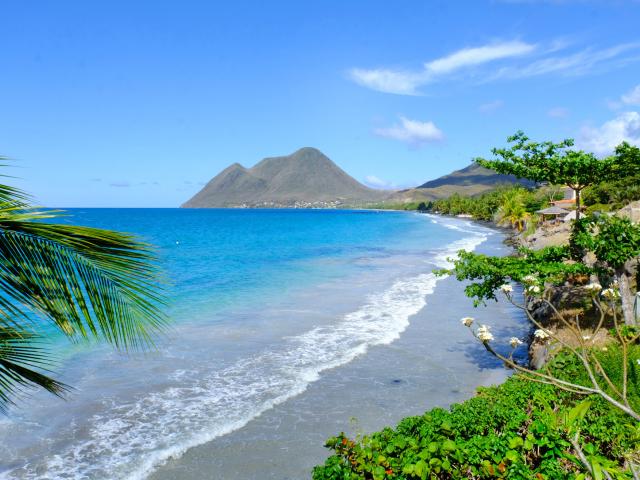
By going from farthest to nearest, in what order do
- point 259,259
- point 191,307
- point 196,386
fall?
point 259,259 → point 191,307 → point 196,386

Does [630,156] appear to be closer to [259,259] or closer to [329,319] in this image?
[329,319]

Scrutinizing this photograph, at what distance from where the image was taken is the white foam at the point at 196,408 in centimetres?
786

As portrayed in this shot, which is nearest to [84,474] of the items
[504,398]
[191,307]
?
[504,398]

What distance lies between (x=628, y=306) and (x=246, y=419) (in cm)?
896

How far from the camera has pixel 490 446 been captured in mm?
5027

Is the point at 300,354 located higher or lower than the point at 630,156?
lower

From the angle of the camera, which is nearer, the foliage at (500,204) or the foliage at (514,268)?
the foliage at (514,268)

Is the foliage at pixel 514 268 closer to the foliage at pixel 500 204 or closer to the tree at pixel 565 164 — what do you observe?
the tree at pixel 565 164

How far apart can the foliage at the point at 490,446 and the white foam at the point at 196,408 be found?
14.2ft

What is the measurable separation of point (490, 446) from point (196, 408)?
6.91 metres

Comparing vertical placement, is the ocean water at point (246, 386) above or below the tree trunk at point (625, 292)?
below

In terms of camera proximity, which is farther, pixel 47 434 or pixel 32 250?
pixel 47 434

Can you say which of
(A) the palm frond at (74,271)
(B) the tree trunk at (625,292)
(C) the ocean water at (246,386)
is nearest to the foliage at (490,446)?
(C) the ocean water at (246,386)

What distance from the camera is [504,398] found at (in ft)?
25.1
